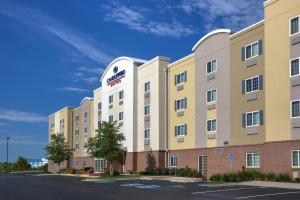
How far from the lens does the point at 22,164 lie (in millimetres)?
107875

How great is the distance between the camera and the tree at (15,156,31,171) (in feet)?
348

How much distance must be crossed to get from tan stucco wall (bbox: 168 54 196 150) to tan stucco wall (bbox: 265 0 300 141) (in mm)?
12168

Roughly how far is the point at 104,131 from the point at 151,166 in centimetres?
674

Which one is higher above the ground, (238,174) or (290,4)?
(290,4)

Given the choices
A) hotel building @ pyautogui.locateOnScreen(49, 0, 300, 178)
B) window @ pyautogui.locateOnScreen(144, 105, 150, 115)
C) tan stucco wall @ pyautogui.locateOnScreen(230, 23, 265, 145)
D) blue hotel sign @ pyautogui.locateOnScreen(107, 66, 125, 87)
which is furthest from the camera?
blue hotel sign @ pyautogui.locateOnScreen(107, 66, 125, 87)

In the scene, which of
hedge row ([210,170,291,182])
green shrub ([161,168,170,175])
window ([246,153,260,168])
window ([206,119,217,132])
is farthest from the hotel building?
green shrub ([161,168,170,175])

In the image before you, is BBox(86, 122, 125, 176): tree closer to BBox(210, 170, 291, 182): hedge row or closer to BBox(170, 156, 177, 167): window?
BBox(170, 156, 177, 167): window

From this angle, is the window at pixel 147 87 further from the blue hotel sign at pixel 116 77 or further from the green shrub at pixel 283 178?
the green shrub at pixel 283 178

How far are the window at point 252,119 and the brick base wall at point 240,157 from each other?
5.78 feet

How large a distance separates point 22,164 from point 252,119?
266ft

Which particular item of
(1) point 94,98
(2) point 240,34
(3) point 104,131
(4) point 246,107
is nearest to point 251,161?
(4) point 246,107

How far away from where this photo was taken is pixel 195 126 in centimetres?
4572

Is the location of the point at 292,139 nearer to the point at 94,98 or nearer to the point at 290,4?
the point at 290,4

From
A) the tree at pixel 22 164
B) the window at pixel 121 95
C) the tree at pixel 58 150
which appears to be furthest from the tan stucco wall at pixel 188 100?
the tree at pixel 22 164
